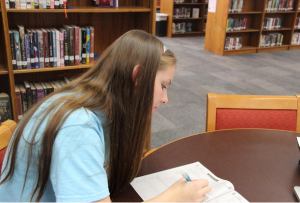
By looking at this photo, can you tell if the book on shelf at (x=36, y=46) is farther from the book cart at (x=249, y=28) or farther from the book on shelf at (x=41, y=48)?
the book cart at (x=249, y=28)

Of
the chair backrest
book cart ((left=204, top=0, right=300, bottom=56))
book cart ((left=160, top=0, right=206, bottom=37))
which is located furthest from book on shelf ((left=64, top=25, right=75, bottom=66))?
book cart ((left=160, top=0, right=206, bottom=37))

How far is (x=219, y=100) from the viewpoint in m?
1.46

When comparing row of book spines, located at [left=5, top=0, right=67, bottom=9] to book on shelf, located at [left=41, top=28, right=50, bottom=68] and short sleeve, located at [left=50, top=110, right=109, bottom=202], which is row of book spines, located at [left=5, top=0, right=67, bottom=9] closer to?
book on shelf, located at [left=41, top=28, right=50, bottom=68]

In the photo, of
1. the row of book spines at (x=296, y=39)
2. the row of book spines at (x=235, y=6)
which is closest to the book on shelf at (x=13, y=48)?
the row of book spines at (x=235, y=6)

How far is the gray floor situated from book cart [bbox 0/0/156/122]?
103 centimetres

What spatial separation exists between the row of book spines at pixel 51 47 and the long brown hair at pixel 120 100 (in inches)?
48.5

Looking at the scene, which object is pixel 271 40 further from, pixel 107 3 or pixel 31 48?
pixel 31 48

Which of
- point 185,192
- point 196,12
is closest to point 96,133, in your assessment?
point 185,192

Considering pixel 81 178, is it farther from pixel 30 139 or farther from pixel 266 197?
pixel 266 197

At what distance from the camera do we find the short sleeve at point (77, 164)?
0.69 metres

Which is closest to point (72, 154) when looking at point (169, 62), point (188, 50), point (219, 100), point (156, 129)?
point (169, 62)

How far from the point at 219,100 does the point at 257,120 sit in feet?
0.79

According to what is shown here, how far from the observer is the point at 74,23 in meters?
2.30

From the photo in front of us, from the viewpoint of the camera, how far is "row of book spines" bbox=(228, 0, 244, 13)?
5.90m
